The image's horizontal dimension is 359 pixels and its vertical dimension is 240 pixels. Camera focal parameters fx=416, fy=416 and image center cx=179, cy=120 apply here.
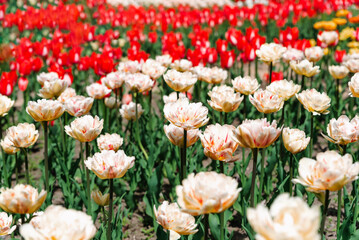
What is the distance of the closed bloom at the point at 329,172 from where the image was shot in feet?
4.51

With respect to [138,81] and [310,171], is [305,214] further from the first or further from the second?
[138,81]

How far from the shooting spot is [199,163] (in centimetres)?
334

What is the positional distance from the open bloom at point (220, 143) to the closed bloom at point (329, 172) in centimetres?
42

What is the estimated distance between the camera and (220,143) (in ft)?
6.08

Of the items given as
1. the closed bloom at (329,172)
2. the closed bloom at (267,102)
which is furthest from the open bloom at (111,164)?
the closed bloom at (267,102)

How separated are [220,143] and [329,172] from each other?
58 centimetres

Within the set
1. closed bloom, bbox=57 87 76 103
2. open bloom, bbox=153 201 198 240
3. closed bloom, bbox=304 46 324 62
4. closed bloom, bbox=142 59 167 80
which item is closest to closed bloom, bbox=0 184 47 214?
open bloom, bbox=153 201 198 240

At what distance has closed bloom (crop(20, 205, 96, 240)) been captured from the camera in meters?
1.13

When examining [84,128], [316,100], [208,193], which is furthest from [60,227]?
[316,100]

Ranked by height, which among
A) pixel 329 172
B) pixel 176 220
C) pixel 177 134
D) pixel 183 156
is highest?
pixel 329 172

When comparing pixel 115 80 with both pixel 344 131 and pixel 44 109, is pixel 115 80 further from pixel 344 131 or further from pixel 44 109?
pixel 344 131

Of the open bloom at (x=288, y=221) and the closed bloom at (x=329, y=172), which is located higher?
the open bloom at (x=288, y=221)

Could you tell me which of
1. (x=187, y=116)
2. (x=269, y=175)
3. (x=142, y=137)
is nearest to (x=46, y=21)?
(x=142, y=137)

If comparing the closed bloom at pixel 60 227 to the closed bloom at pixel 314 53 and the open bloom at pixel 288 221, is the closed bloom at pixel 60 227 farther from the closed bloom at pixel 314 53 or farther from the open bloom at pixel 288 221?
the closed bloom at pixel 314 53
